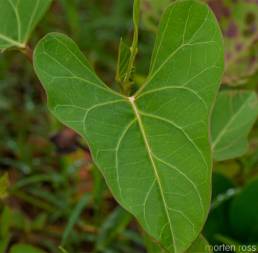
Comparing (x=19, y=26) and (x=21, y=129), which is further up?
(x=19, y=26)

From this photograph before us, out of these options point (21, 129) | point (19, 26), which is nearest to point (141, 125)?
point (19, 26)

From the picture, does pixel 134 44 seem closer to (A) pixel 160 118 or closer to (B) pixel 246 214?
(A) pixel 160 118

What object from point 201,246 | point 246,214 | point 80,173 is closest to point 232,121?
point 246,214

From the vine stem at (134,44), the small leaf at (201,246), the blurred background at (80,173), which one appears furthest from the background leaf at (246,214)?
the vine stem at (134,44)

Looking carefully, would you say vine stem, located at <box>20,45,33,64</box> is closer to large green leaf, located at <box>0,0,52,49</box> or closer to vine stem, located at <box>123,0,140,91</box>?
large green leaf, located at <box>0,0,52,49</box>

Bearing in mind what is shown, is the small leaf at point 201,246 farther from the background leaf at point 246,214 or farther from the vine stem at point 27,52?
the vine stem at point 27,52

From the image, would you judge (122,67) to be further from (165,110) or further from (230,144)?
(230,144)

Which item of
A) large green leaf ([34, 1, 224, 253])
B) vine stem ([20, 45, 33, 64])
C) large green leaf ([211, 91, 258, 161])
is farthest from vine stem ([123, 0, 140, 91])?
large green leaf ([211, 91, 258, 161])
